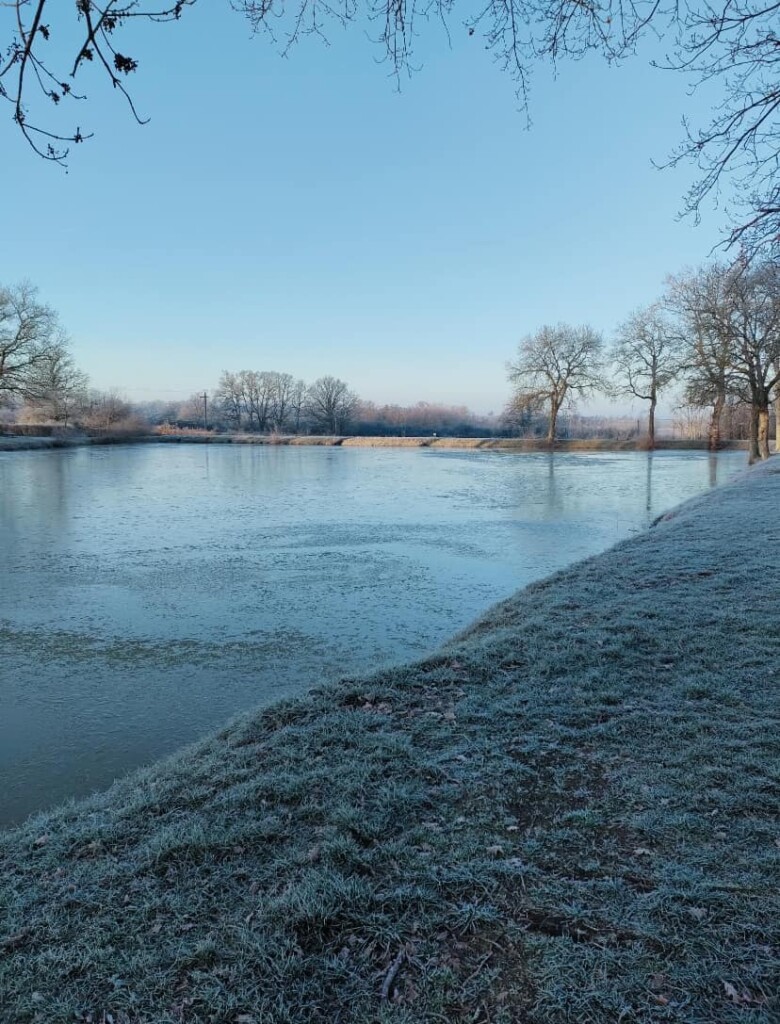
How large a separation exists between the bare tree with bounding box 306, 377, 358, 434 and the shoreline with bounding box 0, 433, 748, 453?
14817 mm

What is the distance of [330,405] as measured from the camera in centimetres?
7750

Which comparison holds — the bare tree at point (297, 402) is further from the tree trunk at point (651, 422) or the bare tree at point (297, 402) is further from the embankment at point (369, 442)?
the tree trunk at point (651, 422)

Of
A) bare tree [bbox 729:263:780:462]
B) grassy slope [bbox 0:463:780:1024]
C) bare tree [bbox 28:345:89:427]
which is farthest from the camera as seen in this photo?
bare tree [bbox 28:345:89:427]

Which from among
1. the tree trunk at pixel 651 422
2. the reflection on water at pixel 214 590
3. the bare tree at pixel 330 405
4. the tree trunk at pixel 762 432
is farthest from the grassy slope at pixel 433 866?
the bare tree at pixel 330 405

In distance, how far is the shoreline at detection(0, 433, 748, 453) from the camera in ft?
144

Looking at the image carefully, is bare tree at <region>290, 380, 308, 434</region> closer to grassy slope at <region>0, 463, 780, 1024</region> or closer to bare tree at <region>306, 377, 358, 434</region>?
bare tree at <region>306, 377, 358, 434</region>

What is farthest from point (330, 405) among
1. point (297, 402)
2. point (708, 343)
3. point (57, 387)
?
point (708, 343)

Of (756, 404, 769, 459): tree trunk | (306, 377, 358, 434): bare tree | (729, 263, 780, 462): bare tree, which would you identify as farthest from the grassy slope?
(306, 377, 358, 434): bare tree

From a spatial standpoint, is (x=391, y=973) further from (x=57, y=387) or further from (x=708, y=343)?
(x=57, y=387)

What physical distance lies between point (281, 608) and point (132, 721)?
3.03 metres

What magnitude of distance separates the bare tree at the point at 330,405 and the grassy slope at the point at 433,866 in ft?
235

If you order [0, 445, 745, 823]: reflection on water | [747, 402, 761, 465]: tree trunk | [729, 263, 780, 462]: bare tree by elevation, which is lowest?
[0, 445, 745, 823]: reflection on water

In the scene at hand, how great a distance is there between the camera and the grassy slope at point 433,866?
196cm

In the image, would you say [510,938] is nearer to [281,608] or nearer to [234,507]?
[281,608]
